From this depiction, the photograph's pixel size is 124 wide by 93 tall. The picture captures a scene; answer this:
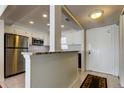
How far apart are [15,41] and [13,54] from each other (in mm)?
540

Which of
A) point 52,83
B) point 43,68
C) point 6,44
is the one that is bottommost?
point 52,83

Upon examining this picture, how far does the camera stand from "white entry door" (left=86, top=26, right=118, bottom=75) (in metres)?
5.03

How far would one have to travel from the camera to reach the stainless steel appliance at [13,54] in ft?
14.3

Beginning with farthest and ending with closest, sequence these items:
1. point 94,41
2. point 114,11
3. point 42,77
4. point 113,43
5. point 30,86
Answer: point 94,41
point 113,43
point 114,11
point 42,77
point 30,86

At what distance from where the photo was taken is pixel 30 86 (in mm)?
1610

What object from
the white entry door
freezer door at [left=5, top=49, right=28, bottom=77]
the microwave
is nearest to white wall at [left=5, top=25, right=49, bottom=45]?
the microwave

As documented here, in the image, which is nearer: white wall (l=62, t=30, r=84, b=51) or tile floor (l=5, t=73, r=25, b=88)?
tile floor (l=5, t=73, r=25, b=88)

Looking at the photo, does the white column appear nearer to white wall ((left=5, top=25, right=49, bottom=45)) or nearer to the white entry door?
white wall ((left=5, top=25, right=49, bottom=45))

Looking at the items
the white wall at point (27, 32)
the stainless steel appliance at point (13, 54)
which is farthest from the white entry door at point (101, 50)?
the stainless steel appliance at point (13, 54)

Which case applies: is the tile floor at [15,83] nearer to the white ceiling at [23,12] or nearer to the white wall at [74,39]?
the white ceiling at [23,12]

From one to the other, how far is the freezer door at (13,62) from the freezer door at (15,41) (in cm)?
21
